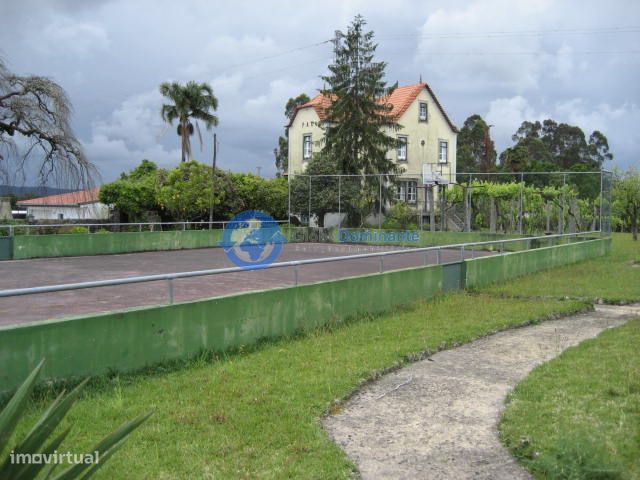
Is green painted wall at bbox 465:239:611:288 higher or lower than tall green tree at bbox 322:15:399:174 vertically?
lower

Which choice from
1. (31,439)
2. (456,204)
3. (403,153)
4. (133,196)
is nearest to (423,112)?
(403,153)

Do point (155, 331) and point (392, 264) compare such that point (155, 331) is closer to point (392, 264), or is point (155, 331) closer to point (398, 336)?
point (398, 336)

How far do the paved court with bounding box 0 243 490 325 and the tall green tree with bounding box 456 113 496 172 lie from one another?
4605 centimetres

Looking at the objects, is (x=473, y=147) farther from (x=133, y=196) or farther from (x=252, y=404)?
(x=252, y=404)

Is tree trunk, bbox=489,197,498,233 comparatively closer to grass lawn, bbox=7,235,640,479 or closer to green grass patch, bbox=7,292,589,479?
grass lawn, bbox=7,235,640,479

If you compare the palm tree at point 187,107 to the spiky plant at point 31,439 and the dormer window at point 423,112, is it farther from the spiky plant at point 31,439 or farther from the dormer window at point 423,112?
the spiky plant at point 31,439

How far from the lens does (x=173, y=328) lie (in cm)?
729

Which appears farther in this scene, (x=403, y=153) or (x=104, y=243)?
(x=403, y=153)

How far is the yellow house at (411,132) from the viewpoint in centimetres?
4178

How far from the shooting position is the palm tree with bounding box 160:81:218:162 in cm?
4725

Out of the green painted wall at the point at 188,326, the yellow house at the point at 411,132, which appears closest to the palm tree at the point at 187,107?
the yellow house at the point at 411,132

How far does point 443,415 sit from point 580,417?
118 cm

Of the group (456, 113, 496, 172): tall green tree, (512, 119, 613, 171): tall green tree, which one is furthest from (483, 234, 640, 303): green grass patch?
(512, 119, 613, 171): tall green tree

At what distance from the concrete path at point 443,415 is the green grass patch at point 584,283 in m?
4.47
